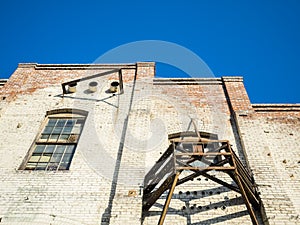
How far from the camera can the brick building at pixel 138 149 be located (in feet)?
18.9

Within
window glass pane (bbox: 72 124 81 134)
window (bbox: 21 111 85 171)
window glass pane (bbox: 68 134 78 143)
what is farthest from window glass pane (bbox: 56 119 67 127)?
window glass pane (bbox: 68 134 78 143)

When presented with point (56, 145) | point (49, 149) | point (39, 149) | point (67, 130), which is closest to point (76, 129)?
point (67, 130)

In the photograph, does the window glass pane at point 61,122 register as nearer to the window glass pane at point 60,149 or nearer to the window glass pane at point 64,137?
the window glass pane at point 64,137

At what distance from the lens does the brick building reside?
5762 millimetres

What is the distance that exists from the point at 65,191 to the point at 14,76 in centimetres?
611

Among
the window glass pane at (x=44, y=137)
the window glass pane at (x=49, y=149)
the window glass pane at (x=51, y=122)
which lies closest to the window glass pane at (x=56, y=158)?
the window glass pane at (x=49, y=149)

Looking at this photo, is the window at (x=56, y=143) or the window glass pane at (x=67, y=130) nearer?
the window at (x=56, y=143)

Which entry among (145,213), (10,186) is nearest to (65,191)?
(10,186)

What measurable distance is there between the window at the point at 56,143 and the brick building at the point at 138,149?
0.03m

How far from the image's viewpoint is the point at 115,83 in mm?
9695

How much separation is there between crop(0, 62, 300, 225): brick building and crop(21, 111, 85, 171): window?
0.03 m

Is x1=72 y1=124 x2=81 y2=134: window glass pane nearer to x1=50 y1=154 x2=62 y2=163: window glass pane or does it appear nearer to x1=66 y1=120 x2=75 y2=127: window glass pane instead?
x1=66 y1=120 x2=75 y2=127: window glass pane

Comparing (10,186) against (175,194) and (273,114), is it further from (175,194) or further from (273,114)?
(273,114)

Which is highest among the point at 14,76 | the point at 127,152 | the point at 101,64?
the point at 101,64
